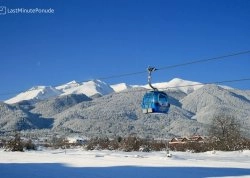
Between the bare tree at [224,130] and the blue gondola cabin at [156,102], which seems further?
the bare tree at [224,130]

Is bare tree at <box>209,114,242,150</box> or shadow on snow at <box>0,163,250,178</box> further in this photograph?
bare tree at <box>209,114,242,150</box>

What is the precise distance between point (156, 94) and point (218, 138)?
143ft

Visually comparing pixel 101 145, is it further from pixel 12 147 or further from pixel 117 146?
pixel 12 147

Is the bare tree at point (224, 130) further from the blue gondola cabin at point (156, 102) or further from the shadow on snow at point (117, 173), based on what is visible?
the shadow on snow at point (117, 173)

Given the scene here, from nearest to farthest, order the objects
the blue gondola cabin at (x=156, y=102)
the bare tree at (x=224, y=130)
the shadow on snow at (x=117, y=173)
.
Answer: the shadow on snow at (x=117, y=173) → the blue gondola cabin at (x=156, y=102) → the bare tree at (x=224, y=130)

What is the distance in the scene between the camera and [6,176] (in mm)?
21891

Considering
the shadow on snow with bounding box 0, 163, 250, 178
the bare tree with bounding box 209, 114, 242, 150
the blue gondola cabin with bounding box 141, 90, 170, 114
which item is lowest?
the shadow on snow with bounding box 0, 163, 250, 178

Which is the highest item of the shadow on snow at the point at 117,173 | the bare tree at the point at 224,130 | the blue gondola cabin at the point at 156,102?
the bare tree at the point at 224,130

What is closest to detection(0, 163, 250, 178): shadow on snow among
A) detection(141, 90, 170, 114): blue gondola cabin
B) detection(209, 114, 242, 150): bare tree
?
detection(141, 90, 170, 114): blue gondola cabin

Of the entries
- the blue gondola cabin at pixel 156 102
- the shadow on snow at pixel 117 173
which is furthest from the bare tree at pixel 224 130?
the shadow on snow at pixel 117 173

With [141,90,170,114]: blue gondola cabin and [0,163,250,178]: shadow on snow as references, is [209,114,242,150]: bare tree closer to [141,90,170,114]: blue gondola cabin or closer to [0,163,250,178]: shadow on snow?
[141,90,170,114]: blue gondola cabin

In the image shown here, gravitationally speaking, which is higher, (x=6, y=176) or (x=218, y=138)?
(x=218, y=138)

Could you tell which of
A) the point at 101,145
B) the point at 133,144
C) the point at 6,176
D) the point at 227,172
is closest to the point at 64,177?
the point at 6,176

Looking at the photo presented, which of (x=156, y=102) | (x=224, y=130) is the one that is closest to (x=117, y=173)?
(x=156, y=102)
